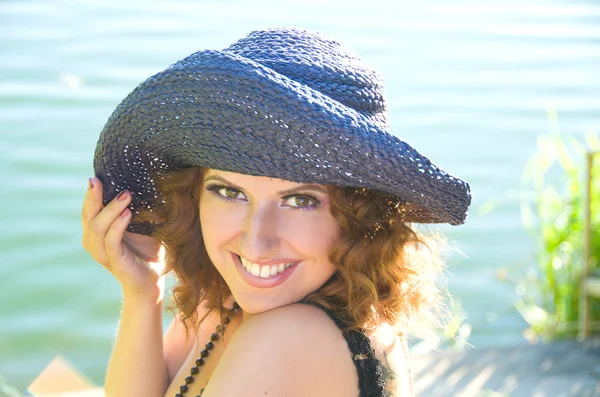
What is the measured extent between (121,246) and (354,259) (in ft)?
2.17

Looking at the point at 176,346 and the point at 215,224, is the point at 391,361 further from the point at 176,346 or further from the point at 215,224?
the point at 176,346

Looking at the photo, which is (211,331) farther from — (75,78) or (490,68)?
(490,68)

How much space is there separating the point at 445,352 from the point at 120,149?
246 centimetres

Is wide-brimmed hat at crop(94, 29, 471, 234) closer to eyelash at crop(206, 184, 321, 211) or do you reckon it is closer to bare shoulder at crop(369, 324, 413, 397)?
eyelash at crop(206, 184, 321, 211)

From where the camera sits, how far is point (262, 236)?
6.82ft

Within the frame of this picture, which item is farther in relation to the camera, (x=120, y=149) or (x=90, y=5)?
(x=90, y=5)

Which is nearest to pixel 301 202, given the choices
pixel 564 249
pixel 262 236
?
pixel 262 236

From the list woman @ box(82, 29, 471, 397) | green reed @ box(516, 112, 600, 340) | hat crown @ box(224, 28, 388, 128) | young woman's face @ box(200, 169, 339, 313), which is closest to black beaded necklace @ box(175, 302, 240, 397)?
woman @ box(82, 29, 471, 397)

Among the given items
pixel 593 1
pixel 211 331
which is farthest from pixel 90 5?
pixel 211 331

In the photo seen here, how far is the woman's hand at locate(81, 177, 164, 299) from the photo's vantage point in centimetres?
237

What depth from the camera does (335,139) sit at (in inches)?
73.2

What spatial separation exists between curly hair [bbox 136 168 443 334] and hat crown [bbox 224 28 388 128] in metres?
0.20

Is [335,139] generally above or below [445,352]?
above

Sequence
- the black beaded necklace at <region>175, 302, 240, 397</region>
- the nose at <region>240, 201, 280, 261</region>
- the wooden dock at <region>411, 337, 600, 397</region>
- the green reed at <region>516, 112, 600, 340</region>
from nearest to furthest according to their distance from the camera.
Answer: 1. the nose at <region>240, 201, 280, 261</region>
2. the black beaded necklace at <region>175, 302, 240, 397</region>
3. the wooden dock at <region>411, 337, 600, 397</region>
4. the green reed at <region>516, 112, 600, 340</region>
